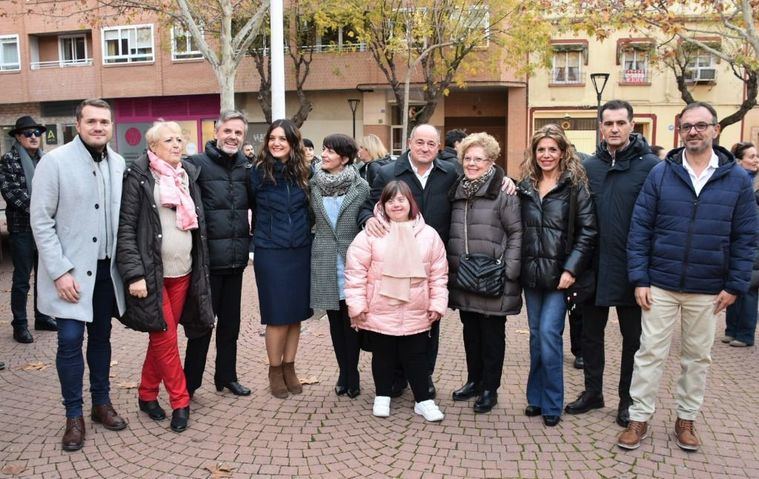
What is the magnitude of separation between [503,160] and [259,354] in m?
22.0

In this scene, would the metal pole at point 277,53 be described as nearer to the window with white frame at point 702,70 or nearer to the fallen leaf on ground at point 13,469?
the fallen leaf on ground at point 13,469

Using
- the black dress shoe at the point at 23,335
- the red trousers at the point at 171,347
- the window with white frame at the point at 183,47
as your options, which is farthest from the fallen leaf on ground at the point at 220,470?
the window with white frame at the point at 183,47

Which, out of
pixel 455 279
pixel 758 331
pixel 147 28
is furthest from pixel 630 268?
pixel 147 28

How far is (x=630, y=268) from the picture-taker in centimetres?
424

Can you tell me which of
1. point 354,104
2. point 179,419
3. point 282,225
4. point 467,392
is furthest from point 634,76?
point 179,419

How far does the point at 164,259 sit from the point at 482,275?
7.29 ft

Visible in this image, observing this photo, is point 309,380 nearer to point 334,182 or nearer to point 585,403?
point 334,182

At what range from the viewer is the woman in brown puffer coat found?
4594 mm

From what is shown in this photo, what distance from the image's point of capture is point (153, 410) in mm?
4715

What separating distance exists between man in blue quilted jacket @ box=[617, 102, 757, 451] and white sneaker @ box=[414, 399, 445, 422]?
1.23m

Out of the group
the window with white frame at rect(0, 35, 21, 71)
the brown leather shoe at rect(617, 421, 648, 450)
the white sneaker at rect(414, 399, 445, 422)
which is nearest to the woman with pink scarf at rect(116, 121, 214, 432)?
the white sneaker at rect(414, 399, 445, 422)

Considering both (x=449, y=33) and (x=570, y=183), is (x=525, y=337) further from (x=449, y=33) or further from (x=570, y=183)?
(x=449, y=33)

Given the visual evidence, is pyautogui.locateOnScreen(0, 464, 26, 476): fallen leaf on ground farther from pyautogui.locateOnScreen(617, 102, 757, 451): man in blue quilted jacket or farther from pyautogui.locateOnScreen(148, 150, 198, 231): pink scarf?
pyautogui.locateOnScreen(617, 102, 757, 451): man in blue quilted jacket

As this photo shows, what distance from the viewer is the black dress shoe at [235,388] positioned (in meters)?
5.23
